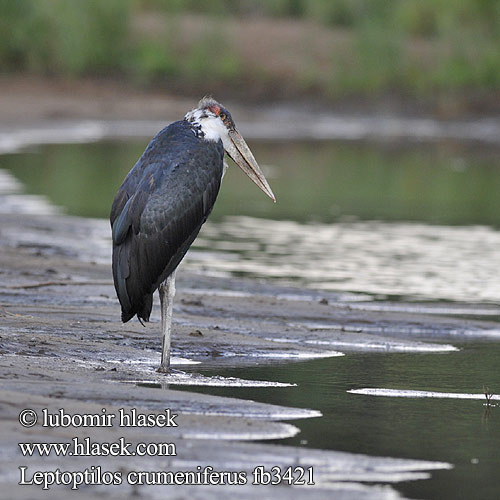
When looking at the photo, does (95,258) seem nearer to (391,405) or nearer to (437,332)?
(437,332)

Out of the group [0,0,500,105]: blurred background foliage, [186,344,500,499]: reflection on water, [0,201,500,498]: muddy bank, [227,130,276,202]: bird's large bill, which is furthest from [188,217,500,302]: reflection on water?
[0,0,500,105]: blurred background foliage

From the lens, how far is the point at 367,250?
15336 millimetres

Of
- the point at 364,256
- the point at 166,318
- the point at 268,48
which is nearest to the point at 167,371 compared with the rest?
the point at 166,318

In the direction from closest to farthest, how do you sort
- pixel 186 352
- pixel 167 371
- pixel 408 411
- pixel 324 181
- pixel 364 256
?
1. pixel 408 411
2. pixel 167 371
3. pixel 186 352
4. pixel 364 256
5. pixel 324 181

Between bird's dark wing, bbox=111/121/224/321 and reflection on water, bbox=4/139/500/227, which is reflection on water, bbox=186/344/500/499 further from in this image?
reflection on water, bbox=4/139/500/227

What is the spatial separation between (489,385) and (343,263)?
609cm

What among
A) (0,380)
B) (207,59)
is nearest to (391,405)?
(0,380)

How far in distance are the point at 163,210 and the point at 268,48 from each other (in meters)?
43.5

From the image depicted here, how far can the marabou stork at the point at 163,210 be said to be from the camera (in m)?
7.79

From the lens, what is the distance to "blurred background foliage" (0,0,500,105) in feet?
155

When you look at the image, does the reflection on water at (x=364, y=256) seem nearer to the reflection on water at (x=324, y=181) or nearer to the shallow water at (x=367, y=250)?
the shallow water at (x=367, y=250)

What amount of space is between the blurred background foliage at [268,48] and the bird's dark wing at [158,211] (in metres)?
38.2

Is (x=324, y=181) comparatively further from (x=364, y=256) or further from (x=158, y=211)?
(x=158, y=211)

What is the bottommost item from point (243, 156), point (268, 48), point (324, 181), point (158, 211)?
point (158, 211)
